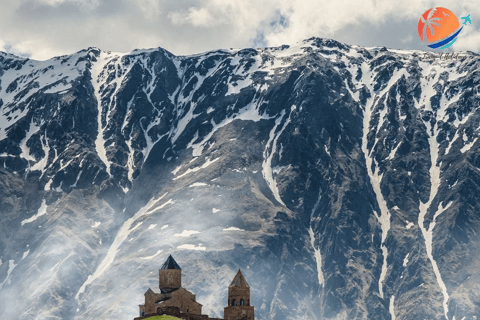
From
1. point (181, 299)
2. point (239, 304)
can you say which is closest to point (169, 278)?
point (181, 299)

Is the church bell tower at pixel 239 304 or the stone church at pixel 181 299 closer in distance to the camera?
the stone church at pixel 181 299

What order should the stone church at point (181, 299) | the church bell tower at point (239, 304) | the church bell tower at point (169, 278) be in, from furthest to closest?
the church bell tower at point (169, 278) → the church bell tower at point (239, 304) → the stone church at point (181, 299)

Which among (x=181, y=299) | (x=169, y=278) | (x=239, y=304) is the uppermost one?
(x=169, y=278)

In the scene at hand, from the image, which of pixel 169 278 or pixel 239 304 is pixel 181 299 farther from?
pixel 239 304

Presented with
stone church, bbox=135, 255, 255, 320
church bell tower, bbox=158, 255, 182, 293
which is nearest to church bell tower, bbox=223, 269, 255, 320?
stone church, bbox=135, 255, 255, 320

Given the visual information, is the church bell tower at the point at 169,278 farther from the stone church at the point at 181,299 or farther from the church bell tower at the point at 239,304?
the church bell tower at the point at 239,304

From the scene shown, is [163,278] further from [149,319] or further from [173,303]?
[149,319]

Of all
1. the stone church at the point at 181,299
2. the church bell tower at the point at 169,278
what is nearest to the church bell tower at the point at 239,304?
the stone church at the point at 181,299

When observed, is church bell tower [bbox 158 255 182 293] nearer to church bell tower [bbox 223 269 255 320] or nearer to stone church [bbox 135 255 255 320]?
stone church [bbox 135 255 255 320]
